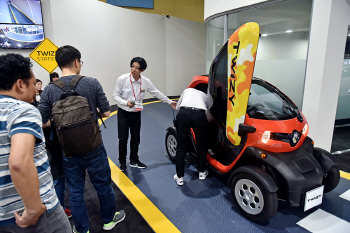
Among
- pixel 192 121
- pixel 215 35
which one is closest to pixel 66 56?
pixel 192 121

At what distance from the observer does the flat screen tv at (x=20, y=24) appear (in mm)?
5566

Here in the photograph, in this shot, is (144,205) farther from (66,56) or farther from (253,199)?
(66,56)

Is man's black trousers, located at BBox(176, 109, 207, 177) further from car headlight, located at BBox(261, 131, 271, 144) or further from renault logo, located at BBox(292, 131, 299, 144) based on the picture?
renault logo, located at BBox(292, 131, 299, 144)

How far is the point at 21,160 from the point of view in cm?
100

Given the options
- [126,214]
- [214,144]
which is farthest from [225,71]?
[126,214]

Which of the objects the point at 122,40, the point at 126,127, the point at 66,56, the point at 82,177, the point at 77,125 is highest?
the point at 122,40

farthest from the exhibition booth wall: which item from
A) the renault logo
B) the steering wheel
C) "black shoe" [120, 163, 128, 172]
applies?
the renault logo

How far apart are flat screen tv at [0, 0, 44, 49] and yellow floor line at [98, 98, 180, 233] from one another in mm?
4815

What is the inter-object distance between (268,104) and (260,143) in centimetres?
60

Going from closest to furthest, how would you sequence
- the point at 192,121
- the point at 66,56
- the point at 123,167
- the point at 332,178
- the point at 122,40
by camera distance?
the point at 66,56
the point at 332,178
the point at 192,121
the point at 123,167
the point at 122,40

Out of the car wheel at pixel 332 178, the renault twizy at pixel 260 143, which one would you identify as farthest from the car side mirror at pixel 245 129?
the car wheel at pixel 332 178

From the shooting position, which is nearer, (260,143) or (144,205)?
(260,143)

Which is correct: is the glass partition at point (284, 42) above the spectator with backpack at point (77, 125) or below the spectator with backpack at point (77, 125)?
above

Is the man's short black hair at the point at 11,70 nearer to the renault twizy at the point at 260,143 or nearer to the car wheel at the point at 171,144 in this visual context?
the renault twizy at the point at 260,143
